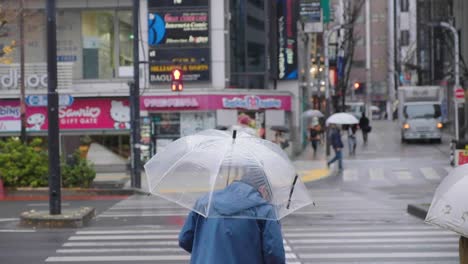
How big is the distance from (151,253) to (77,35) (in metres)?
22.5

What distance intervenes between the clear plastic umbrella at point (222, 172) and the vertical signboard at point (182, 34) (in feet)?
84.5

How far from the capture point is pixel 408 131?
43.5 metres

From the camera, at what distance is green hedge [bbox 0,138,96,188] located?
22328 mm

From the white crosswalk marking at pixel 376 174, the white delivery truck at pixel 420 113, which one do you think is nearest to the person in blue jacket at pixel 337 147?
the white crosswalk marking at pixel 376 174

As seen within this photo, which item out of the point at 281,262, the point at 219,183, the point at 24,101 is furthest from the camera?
the point at 24,101

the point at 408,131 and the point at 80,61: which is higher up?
the point at 80,61

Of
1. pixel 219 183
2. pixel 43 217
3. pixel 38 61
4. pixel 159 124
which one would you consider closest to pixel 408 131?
Result: pixel 159 124

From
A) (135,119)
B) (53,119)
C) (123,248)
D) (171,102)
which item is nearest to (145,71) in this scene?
(171,102)

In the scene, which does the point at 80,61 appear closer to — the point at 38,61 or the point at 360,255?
the point at 38,61

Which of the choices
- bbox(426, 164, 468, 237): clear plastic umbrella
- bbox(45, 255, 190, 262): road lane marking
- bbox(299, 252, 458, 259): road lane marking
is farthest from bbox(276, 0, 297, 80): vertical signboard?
bbox(426, 164, 468, 237): clear plastic umbrella

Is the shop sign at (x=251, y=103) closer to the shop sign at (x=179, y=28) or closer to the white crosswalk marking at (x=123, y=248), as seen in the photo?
the shop sign at (x=179, y=28)

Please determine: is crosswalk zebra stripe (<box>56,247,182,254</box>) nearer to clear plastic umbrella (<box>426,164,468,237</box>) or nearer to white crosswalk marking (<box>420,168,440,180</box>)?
clear plastic umbrella (<box>426,164,468,237</box>)

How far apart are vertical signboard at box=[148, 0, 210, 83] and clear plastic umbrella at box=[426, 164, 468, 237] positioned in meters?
26.1

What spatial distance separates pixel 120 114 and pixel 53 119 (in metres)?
15.5
